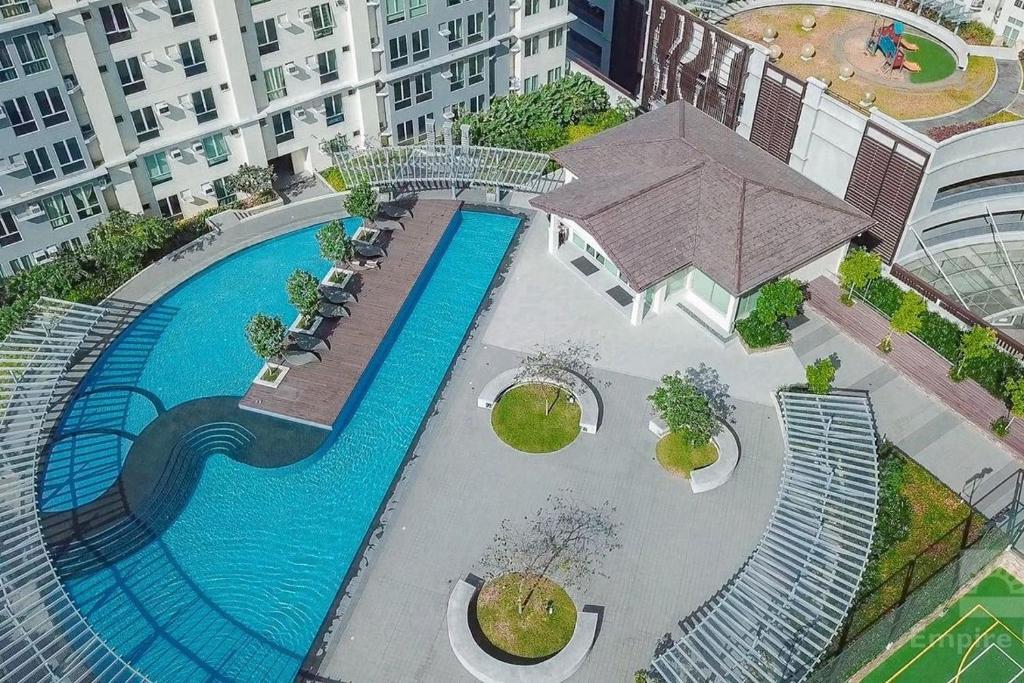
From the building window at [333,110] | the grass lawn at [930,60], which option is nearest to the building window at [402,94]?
the building window at [333,110]

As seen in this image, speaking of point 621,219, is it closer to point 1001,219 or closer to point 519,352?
point 519,352

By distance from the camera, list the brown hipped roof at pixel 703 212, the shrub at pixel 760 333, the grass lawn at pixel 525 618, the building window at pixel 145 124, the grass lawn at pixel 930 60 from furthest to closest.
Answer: the grass lawn at pixel 930 60 < the building window at pixel 145 124 < the shrub at pixel 760 333 < the brown hipped roof at pixel 703 212 < the grass lawn at pixel 525 618

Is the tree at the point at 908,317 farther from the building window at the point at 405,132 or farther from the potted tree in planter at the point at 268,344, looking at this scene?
the building window at the point at 405,132

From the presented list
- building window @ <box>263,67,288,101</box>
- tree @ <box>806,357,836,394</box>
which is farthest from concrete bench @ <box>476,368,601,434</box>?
building window @ <box>263,67,288,101</box>

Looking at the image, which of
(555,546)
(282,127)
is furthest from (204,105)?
(555,546)

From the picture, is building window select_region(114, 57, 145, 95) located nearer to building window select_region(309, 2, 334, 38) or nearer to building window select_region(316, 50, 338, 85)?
building window select_region(309, 2, 334, 38)

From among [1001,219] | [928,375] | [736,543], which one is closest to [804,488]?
[736,543]

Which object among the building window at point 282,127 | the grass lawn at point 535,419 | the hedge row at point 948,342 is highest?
the building window at point 282,127

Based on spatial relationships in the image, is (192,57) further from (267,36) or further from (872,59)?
(872,59)
